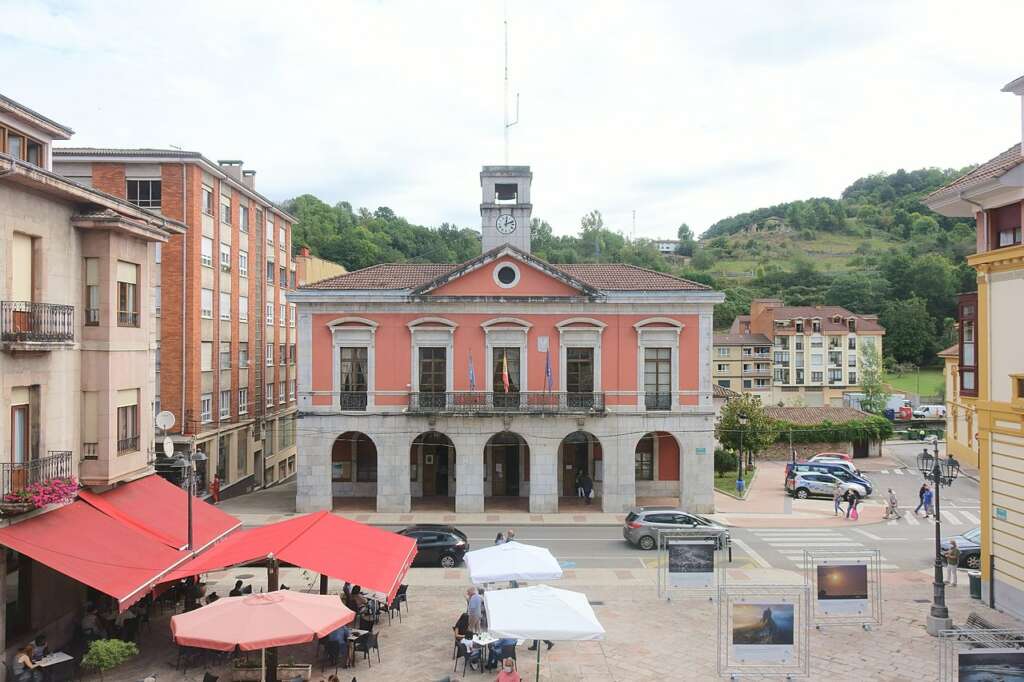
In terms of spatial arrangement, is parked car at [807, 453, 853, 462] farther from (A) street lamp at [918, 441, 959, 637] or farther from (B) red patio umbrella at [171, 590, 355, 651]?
(B) red patio umbrella at [171, 590, 355, 651]

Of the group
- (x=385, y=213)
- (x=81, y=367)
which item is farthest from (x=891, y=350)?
(x=81, y=367)

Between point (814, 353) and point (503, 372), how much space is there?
192 feet

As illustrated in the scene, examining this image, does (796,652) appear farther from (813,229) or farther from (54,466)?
(813,229)

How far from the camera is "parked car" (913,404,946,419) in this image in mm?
75206

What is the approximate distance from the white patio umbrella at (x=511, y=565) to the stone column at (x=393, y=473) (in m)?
14.7

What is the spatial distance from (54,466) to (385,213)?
404ft

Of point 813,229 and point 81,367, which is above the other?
point 813,229

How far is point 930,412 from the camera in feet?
249

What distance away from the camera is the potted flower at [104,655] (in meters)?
15.2

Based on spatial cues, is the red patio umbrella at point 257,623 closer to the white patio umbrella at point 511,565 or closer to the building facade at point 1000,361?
the white patio umbrella at point 511,565

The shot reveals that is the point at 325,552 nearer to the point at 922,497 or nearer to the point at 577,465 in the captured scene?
the point at 577,465

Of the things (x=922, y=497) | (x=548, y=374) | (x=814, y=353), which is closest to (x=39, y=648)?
(x=548, y=374)

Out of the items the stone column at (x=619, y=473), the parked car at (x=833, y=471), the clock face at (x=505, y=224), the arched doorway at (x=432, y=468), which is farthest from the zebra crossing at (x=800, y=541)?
the clock face at (x=505, y=224)

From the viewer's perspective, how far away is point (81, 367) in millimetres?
18375
